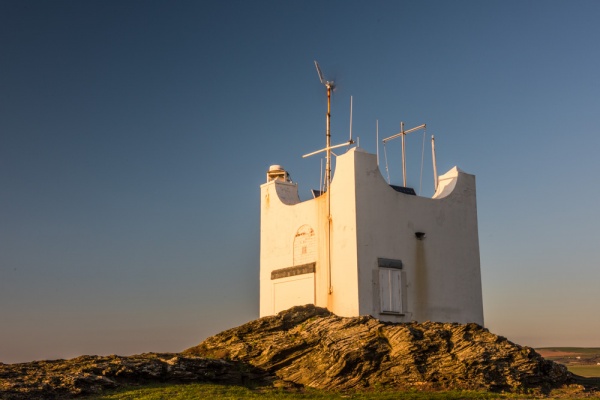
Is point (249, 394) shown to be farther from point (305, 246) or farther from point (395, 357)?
point (305, 246)

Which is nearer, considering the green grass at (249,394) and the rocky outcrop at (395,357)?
the green grass at (249,394)

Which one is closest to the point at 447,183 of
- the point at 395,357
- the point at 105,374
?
the point at 395,357

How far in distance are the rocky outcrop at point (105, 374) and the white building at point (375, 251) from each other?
5303mm

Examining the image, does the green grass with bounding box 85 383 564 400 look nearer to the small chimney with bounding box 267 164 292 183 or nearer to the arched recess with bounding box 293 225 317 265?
the arched recess with bounding box 293 225 317 265

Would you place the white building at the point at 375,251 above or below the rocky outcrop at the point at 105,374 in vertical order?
above

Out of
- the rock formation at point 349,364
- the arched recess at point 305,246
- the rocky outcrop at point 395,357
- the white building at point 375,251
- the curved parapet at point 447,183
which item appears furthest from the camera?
the curved parapet at point 447,183

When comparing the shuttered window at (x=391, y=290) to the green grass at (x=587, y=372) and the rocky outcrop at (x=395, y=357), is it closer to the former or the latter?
the rocky outcrop at (x=395, y=357)

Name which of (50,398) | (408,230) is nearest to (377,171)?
(408,230)

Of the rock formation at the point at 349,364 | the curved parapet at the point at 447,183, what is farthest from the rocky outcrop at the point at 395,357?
the curved parapet at the point at 447,183

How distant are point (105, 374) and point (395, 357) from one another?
948 centimetres

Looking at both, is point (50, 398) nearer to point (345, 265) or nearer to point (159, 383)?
point (159, 383)

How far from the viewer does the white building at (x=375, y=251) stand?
85.3 feet

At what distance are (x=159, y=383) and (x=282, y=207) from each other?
1139 centimetres

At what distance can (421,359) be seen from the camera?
22.6 meters
